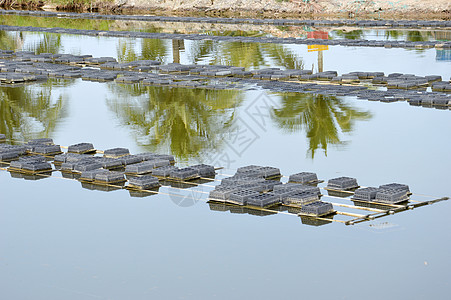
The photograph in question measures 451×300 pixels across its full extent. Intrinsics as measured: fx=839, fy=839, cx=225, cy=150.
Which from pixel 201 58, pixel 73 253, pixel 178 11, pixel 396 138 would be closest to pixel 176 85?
pixel 201 58

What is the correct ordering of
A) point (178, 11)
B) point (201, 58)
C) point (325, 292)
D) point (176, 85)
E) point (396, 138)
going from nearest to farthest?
1. point (325, 292)
2. point (396, 138)
3. point (176, 85)
4. point (201, 58)
5. point (178, 11)

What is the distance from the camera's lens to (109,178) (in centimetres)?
1270

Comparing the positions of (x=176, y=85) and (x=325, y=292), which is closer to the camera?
(x=325, y=292)

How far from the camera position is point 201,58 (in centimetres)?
2758

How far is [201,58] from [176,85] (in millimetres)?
5661

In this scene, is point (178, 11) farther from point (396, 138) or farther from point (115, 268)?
point (115, 268)

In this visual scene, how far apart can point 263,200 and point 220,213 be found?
60 cm

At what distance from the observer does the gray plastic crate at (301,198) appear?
11.1m

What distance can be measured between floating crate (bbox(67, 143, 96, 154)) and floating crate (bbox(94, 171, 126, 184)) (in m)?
1.74

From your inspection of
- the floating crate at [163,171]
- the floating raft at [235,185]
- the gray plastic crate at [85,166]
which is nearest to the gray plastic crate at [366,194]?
the floating raft at [235,185]

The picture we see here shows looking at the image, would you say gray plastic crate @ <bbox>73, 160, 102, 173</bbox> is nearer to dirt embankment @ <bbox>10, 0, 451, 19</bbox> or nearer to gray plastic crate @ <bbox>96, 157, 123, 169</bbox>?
gray plastic crate @ <bbox>96, 157, 123, 169</bbox>

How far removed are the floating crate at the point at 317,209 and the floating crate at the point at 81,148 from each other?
5091 millimetres

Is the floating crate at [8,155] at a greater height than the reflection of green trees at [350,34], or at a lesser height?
lesser

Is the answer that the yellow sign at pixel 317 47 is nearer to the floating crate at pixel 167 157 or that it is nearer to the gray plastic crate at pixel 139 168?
the floating crate at pixel 167 157
